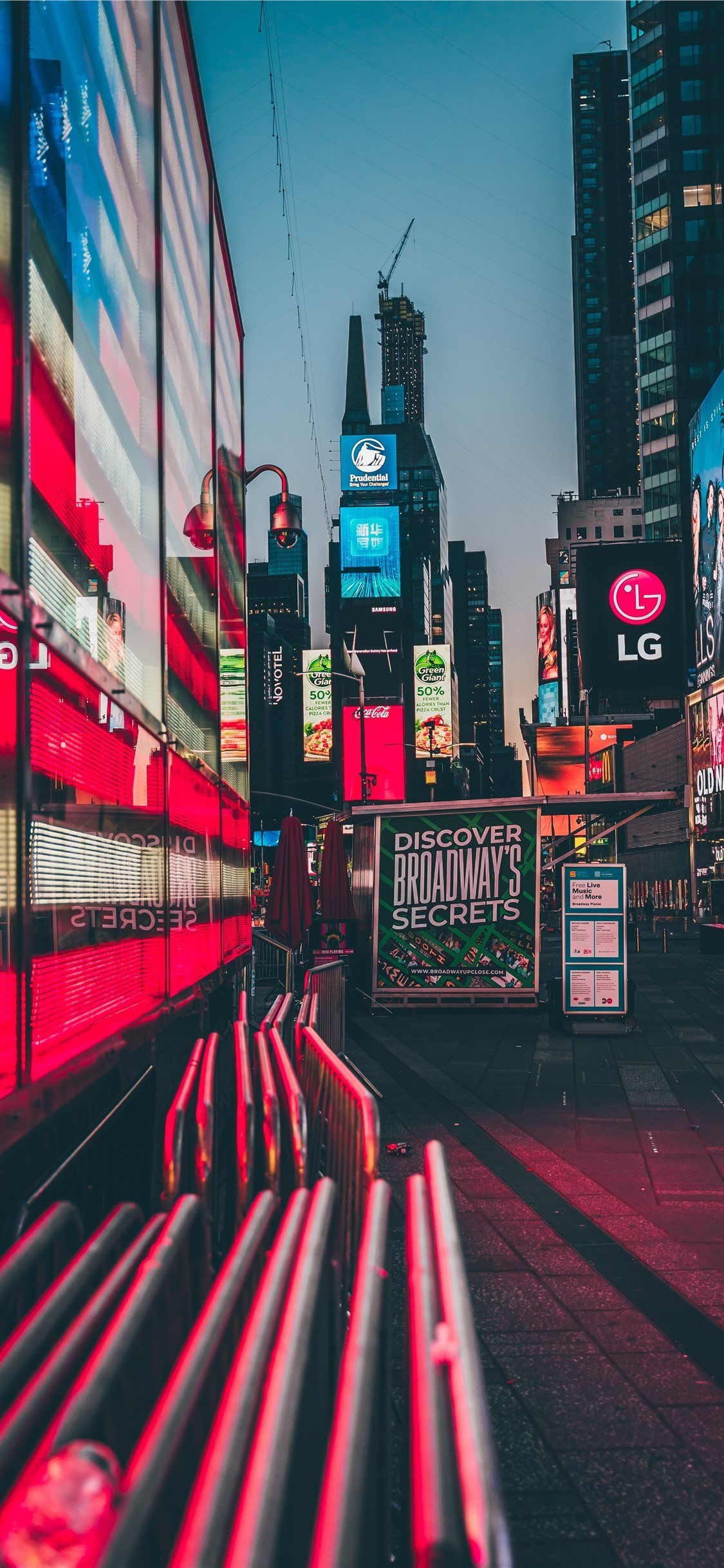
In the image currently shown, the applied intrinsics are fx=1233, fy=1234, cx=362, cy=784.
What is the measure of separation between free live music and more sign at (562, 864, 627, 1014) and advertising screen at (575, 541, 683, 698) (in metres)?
2.91

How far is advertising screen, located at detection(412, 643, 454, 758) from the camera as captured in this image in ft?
246

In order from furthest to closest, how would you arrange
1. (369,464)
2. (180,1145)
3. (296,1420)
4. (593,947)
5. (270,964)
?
(369,464) < (270,964) < (593,947) < (180,1145) < (296,1420)

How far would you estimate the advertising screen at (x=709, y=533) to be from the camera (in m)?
36.7

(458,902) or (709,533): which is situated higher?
(709,533)

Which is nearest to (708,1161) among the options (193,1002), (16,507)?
(193,1002)

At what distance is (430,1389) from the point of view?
167 centimetres

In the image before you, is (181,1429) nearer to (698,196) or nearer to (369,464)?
(369,464)

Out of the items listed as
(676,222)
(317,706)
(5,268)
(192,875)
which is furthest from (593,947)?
(676,222)

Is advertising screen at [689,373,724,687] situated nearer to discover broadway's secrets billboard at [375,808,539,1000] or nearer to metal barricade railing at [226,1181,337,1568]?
discover broadway's secrets billboard at [375,808,539,1000]

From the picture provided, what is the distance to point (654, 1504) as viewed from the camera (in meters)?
3.39

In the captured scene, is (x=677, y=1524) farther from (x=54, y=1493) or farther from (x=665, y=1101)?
(x=665, y=1101)

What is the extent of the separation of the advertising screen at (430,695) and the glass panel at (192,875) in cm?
6628

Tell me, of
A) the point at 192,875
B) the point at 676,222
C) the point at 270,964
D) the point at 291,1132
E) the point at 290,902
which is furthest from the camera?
the point at 676,222

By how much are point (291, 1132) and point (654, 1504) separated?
5.03 feet
